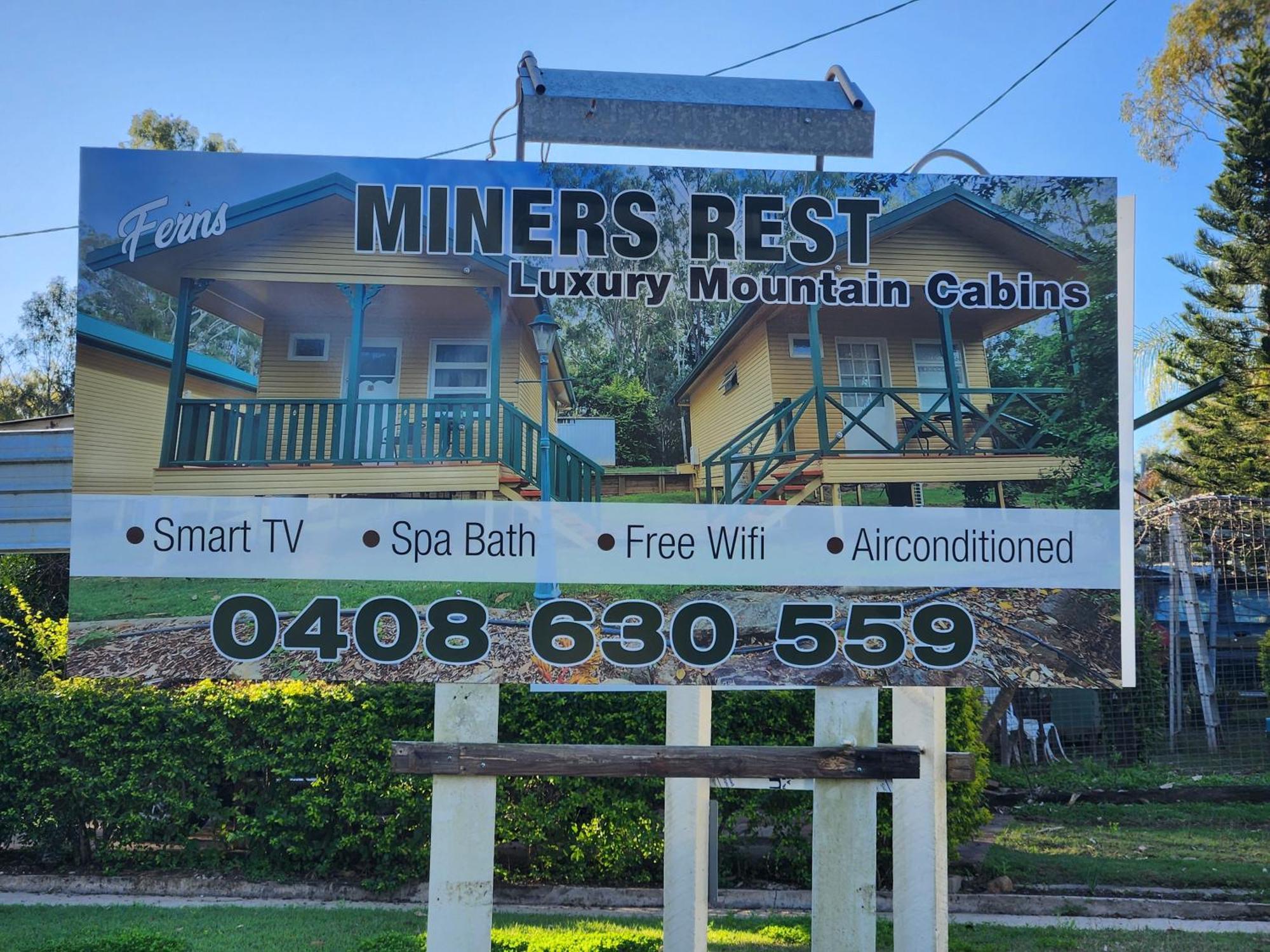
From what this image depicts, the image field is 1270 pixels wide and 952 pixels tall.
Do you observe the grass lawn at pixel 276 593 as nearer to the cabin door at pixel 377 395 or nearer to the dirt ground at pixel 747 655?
the dirt ground at pixel 747 655

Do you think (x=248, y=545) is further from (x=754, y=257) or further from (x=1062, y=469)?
(x=1062, y=469)

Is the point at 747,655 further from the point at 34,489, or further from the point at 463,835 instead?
the point at 34,489

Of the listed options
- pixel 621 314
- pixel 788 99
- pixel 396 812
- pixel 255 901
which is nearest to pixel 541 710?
pixel 396 812

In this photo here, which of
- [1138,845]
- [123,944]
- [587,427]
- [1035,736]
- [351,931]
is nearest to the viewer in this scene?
[587,427]

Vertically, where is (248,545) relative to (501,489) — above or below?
below

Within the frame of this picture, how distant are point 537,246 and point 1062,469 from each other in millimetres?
2190

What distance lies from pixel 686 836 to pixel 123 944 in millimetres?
3051

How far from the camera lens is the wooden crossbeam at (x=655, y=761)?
3.73 meters

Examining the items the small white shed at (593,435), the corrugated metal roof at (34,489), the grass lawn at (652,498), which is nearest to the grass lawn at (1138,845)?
the grass lawn at (652,498)

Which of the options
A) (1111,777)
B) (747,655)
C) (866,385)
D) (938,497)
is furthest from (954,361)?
(1111,777)

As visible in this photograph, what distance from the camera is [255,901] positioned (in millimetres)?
6340

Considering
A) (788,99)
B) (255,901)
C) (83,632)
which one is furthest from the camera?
(255,901)

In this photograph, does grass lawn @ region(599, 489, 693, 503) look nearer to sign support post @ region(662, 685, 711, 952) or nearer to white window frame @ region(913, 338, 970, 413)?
sign support post @ region(662, 685, 711, 952)

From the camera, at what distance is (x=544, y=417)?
12.6 ft
